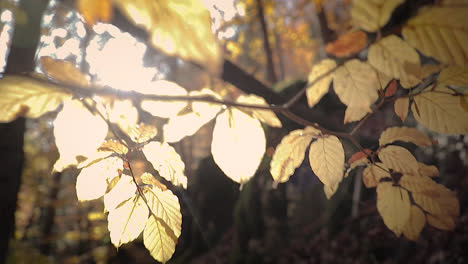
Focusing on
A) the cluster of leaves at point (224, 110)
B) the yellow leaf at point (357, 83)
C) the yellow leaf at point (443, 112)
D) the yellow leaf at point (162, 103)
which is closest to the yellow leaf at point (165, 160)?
the cluster of leaves at point (224, 110)

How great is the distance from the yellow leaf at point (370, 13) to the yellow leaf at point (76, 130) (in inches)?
14.9

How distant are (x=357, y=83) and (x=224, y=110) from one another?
203mm

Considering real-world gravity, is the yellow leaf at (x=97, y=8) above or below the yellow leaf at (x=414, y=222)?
above

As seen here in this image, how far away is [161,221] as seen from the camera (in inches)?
21.8

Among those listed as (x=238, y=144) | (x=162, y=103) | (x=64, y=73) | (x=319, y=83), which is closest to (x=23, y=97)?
(x=64, y=73)

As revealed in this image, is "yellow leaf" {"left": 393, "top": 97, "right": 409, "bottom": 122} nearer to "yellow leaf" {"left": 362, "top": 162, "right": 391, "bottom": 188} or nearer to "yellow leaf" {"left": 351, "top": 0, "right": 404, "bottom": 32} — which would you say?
"yellow leaf" {"left": 362, "top": 162, "right": 391, "bottom": 188}

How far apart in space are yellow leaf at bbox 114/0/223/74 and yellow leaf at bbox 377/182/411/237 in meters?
0.52

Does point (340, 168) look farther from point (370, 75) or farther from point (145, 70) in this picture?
point (145, 70)

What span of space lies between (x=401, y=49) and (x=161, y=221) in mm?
511

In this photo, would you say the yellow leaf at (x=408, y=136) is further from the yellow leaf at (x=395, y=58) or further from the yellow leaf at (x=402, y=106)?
the yellow leaf at (x=395, y=58)

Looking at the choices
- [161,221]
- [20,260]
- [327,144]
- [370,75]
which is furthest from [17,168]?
[20,260]

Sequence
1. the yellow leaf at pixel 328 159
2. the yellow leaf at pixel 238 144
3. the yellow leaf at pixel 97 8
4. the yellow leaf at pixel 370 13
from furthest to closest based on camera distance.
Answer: the yellow leaf at pixel 328 159, the yellow leaf at pixel 238 144, the yellow leaf at pixel 370 13, the yellow leaf at pixel 97 8

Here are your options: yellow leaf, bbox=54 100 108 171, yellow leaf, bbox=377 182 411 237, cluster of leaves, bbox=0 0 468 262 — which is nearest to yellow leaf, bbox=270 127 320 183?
cluster of leaves, bbox=0 0 468 262

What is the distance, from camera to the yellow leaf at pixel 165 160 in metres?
0.56
